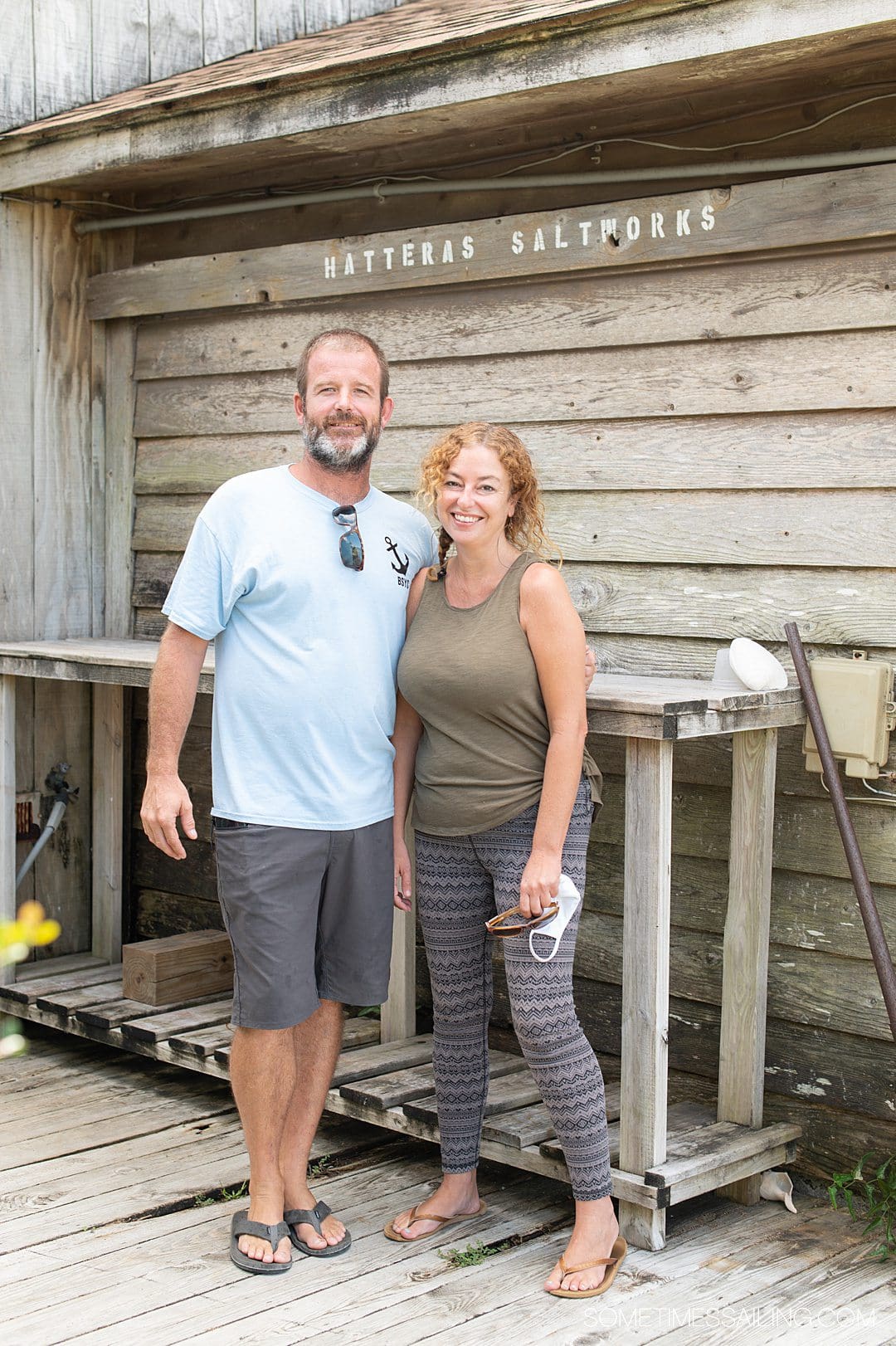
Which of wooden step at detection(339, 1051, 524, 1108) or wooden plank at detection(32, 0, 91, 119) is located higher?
wooden plank at detection(32, 0, 91, 119)

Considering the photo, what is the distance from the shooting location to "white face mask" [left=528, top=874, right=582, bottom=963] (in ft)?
10.0

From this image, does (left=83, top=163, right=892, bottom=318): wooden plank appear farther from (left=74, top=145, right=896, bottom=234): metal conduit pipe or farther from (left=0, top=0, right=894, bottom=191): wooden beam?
(left=0, top=0, right=894, bottom=191): wooden beam

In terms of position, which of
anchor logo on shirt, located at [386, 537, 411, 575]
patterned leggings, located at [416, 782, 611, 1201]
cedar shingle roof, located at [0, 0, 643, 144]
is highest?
cedar shingle roof, located at [0, 0, 643, 144]

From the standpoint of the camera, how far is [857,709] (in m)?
3.35

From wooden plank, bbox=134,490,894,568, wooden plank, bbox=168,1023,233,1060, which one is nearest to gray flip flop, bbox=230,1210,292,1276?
wooden plank, bbox=168,1023,233,1060

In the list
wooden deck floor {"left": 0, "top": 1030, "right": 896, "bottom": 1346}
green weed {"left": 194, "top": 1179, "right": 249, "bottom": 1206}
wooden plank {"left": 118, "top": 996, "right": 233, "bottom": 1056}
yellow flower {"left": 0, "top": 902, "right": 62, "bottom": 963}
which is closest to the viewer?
yellow flower {"left": 0, "top": 902, "right": 62, "bottom": 963}

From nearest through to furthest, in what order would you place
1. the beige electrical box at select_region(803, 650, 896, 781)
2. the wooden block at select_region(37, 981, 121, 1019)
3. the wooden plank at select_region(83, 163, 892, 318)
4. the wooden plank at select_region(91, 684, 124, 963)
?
the beige electrical box at select_region(803, 650, 896, 781)
the wooden plank at select_region(83, 163, 892, 318)
the wooden block at select_region(37, 981, 121, 1019)
the wooden plank at select_region(91, 684, 124, 963)

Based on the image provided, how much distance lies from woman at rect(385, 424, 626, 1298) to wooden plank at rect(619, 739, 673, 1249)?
121 millimetres

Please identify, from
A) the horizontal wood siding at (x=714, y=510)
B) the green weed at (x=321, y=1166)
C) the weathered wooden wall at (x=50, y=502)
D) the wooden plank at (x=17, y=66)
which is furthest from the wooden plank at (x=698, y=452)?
the green weed at (x=321, y=1166)

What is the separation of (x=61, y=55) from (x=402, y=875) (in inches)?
122

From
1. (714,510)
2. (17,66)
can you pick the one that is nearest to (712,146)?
(714,510)

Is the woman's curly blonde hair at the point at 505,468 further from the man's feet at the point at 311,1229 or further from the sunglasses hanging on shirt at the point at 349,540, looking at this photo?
the man's feet at the point at 311,1229

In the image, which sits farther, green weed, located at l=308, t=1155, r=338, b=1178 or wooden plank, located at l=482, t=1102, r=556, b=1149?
green weed, located at l=308, t=1155, r=338, b=1178

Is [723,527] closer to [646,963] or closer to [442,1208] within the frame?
[646,963]
